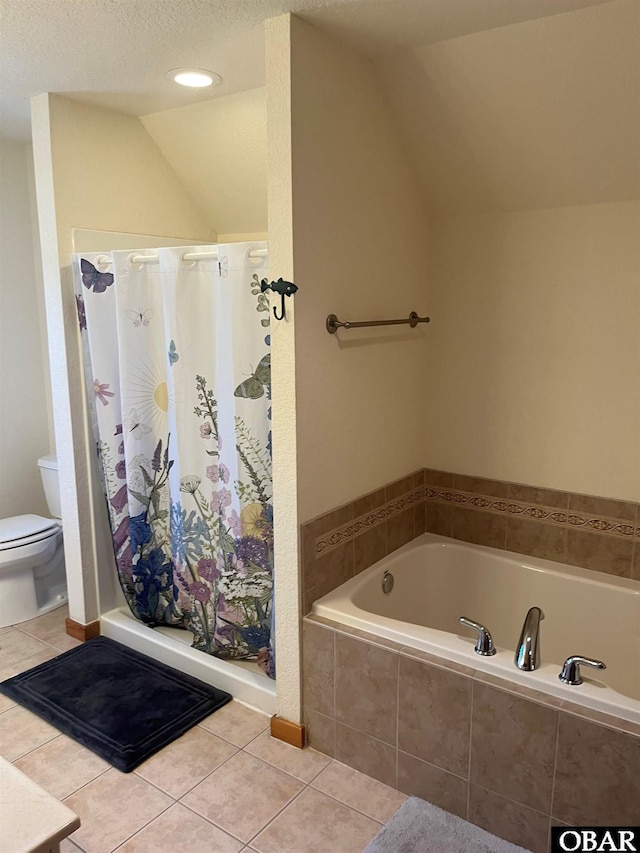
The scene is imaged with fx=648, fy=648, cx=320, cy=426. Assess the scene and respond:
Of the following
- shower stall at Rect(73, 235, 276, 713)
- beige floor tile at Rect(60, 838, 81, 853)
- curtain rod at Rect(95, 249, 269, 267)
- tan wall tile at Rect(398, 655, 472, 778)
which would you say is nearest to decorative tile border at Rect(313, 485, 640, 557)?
shower stall at Rect(73, 235, 276, 713)

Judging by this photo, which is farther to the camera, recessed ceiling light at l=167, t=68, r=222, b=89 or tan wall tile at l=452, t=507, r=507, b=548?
tan wall tile at l=452, t=507, r=507, b=548

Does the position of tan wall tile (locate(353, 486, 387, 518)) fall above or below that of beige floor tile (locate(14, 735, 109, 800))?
above

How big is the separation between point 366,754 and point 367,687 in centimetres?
23

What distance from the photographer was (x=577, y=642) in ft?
7.97

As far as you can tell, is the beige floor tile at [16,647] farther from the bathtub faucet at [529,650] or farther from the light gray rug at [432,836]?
the bathtub faucet at [529,650]

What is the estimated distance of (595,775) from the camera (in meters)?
1.63

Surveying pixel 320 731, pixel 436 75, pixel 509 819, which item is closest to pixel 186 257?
pixel 436 75

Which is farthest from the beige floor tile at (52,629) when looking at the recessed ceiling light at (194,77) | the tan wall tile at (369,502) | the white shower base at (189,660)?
the recessed ceiling light at (194,77)

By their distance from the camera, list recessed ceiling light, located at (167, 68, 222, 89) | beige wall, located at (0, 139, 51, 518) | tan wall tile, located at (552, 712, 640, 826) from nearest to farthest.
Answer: tan wall tile, located at (552, 712, 640, 826) < recessed ceiling light, located at (167, 68, 222, 89) < beige wall, located at (0, 139, 51, 518)

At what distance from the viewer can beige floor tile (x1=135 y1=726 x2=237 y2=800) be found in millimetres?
2047

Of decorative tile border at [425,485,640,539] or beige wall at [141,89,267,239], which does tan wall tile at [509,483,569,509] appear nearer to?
decorative tile border at [425,485,640,539]

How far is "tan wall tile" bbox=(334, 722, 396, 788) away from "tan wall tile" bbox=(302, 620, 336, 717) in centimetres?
9


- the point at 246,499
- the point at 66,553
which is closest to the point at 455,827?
the point at 246,499

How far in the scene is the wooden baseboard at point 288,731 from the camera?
2.19 metres
